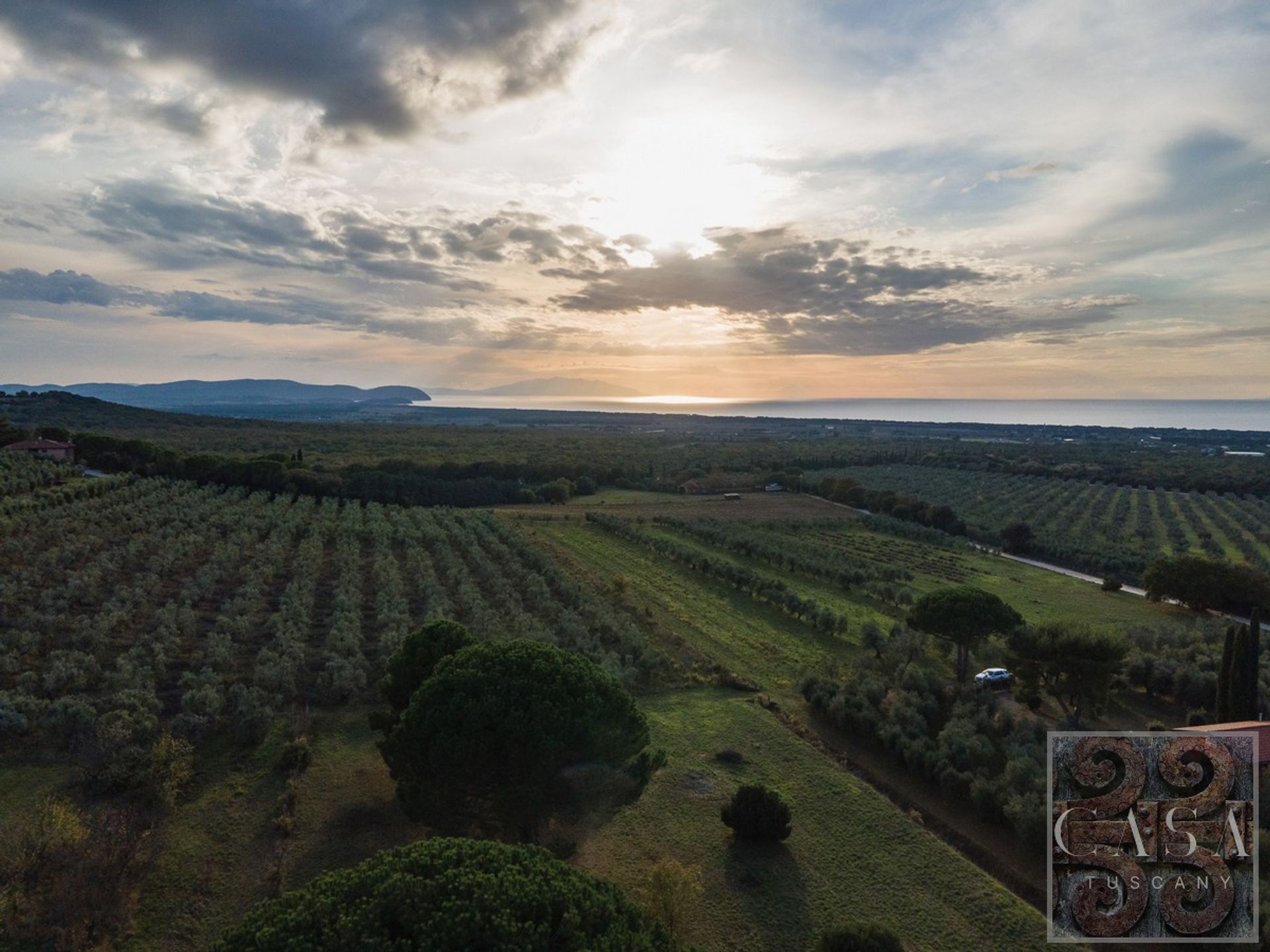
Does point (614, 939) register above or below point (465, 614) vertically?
above

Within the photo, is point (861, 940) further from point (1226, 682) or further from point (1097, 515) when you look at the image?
point (1097, 515)

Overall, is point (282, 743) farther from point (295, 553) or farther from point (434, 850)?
point (295, 553)

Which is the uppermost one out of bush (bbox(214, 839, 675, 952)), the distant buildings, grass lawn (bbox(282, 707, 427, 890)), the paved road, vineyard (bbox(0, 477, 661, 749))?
the distant buildings

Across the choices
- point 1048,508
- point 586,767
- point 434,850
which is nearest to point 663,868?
point 586,767

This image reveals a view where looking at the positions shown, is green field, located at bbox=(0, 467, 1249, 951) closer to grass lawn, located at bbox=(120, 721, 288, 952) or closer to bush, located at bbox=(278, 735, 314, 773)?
grass lawn, located at bbox=(120, 721, 288, 952)

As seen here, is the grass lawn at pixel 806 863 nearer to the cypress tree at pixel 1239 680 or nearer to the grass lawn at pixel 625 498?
the cypress tree at pixel 1239 680

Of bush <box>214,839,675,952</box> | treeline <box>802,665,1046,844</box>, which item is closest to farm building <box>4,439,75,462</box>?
bush <box>214,839,675,952</box>

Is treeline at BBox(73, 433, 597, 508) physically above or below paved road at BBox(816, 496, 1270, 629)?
above
